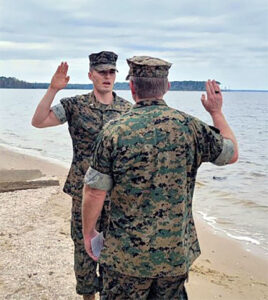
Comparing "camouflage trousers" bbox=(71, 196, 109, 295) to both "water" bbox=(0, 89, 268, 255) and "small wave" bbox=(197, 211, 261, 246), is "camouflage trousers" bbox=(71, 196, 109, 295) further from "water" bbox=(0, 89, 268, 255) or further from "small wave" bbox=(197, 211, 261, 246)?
"small wave" bbox=(197, 211, 261, 246)

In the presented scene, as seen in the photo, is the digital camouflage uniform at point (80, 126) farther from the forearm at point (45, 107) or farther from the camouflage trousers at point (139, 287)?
the camouflage trousers at point (139, 287)

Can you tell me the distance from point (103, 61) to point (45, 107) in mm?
664

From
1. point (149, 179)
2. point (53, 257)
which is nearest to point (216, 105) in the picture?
point (149, 179)

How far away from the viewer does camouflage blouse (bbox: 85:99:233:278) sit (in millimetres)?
2836

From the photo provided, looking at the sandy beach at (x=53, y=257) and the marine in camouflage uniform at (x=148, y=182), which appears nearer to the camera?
the marine in camouflage uniform at (x=148, y=182)

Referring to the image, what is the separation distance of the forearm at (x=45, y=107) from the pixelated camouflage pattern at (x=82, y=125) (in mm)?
183

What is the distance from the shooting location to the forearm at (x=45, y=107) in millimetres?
4051

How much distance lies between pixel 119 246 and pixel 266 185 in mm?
12043

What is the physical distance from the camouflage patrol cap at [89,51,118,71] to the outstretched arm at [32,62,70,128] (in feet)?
1.05

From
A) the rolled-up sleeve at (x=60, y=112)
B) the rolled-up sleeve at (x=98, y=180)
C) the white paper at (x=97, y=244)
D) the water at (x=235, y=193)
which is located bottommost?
the water at (x=235, y=193)

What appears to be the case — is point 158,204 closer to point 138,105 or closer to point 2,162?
point 138,105

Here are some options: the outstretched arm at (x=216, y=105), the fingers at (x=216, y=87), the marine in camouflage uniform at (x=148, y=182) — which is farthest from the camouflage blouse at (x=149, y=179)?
the fingers at (x=216, y=87)

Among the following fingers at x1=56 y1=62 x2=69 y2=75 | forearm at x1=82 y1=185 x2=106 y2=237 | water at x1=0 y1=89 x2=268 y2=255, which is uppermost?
fingers at x1=56 y1=62 x2=69 y2=75

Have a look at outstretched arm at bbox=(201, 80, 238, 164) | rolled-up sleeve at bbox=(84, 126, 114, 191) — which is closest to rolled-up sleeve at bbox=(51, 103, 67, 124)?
rolled-up sleeve at bbox=(84, 126, 114, 191)
